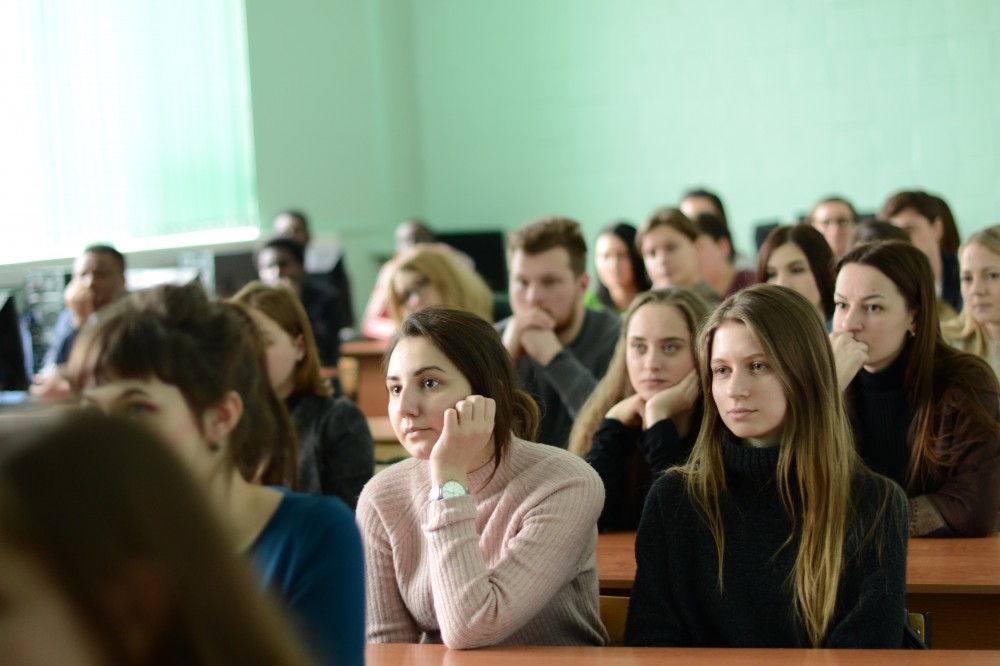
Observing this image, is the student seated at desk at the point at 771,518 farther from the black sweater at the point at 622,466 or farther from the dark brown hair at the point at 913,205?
the dark brown hair at the point at 913,205

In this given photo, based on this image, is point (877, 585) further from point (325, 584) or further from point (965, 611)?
point (325, 584)

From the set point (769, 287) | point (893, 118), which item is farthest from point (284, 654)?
point (893, 118)

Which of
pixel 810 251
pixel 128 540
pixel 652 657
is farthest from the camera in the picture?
pixel 810 251

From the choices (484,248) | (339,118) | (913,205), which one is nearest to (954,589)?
(913,205)

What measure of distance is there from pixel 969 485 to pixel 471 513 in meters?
1.15

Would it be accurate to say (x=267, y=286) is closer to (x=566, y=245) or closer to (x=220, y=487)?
(x=566, y=245)

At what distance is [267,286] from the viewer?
2986 mm

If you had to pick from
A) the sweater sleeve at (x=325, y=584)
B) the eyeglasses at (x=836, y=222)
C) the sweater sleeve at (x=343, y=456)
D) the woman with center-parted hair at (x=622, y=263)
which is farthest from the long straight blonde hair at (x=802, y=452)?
the eyeglasses at (x=836, y=222)

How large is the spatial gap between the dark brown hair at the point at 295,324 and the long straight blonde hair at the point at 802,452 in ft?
3.89

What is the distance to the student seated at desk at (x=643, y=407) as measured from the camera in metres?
2.53

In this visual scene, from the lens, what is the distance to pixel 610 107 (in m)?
7.93

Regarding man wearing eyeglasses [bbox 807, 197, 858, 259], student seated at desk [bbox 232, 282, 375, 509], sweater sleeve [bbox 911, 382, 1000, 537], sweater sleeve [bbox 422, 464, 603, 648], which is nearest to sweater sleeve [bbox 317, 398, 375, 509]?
student seated at desk [bbox 232, 282, 375, 509]

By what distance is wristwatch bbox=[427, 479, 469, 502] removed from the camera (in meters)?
1.82

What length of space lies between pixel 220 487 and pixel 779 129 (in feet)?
21.6
